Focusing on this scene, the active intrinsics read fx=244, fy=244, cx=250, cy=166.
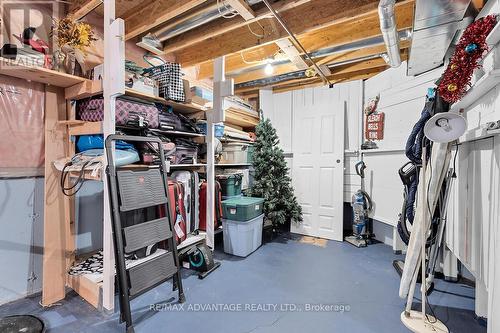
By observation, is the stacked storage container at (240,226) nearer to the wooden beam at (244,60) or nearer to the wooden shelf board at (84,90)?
the wooden shelf board at (84,90)

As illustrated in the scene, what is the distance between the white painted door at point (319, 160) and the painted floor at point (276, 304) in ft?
3.77

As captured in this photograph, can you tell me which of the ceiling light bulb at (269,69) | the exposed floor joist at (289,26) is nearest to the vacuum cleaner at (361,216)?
the ceiling light bulb at (269,69)

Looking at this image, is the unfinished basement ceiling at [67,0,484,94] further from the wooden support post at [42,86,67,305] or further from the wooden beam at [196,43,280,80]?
the wooden support post at [42,86,67,305]

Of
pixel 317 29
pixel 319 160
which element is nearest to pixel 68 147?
pixel 317 29

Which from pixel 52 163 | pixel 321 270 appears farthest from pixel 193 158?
pixel 321 270

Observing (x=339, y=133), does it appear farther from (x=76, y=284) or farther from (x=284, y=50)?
(x=76, y=284)

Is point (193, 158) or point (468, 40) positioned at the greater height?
point (468, 40)

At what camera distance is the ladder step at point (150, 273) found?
1.82 metres

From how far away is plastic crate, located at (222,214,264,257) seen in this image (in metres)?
3.21

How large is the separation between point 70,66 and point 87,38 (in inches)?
11.4

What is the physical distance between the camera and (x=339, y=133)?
4.04 m

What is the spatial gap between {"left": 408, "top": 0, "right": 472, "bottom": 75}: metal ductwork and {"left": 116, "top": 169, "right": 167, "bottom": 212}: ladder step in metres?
2.57

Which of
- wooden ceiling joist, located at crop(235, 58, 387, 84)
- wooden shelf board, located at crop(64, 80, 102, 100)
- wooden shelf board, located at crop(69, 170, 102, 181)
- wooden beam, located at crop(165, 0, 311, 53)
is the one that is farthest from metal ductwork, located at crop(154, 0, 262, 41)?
wooden shelf board, located at crop(69, 170, 102, 181)
